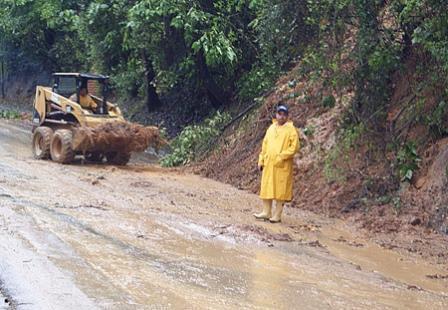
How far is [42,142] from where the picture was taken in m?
19.9

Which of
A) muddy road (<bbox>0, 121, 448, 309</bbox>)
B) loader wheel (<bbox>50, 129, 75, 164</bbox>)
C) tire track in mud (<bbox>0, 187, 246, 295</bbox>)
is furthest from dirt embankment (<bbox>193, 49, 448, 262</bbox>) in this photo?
tire track in mud (<bbox>0, 187, 246, 295</bbox>)

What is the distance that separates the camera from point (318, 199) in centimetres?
1493

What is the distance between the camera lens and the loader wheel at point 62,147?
1877cm

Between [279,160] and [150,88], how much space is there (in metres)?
15.7

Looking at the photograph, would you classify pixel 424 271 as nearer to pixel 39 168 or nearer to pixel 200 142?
pixel 39 168

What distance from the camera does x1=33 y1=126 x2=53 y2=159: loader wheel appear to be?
64.5ft

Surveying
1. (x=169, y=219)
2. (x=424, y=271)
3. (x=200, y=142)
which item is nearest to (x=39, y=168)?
(x=200, y=142)

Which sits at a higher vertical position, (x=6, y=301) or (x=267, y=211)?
(x=267, y=211)

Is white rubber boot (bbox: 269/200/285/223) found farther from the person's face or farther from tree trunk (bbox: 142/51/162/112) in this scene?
tree trunk (bbox: 142/51/162/112)

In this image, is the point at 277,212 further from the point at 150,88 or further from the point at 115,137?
the point at 150,88

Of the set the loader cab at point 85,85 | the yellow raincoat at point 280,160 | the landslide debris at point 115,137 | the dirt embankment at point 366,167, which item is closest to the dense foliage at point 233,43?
the dirt embankment at point 366,167

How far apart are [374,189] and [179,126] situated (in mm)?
12358

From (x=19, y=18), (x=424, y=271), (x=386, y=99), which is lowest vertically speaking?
(x=424, y=271)

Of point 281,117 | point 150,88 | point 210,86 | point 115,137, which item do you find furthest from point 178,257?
point 150,88
